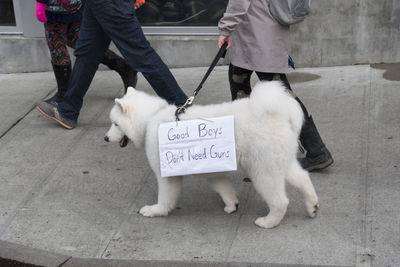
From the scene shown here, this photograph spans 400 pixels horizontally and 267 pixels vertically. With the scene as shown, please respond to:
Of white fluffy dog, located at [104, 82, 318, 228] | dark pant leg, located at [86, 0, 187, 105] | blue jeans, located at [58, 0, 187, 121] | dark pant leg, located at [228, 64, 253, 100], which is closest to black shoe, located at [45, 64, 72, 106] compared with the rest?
blue jeans, located at [58, 0, 187, 121]

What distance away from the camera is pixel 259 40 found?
4.62 meters

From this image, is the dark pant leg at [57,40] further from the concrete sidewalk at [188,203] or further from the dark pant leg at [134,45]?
the dark pant leg at [134,45]

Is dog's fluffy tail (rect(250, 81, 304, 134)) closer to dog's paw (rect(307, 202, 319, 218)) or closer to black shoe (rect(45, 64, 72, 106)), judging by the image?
dog's paw (rect(307, 202, 319, 218))

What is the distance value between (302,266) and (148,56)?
2.52 metres

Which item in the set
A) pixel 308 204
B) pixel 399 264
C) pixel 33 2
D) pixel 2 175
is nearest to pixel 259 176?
pixel 308 204

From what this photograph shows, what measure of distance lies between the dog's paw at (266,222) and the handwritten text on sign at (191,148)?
1.53 feet

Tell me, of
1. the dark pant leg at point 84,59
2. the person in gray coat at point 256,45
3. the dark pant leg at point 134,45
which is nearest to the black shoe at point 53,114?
the dark pant leg at point 84,59

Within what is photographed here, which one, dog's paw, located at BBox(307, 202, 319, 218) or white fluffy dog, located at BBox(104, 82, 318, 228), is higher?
white fluffy dog, located at BBox(104, 82, 318, 228)

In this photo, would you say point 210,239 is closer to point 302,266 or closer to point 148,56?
point 302,266

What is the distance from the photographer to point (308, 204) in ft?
13.9

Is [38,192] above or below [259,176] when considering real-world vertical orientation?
below

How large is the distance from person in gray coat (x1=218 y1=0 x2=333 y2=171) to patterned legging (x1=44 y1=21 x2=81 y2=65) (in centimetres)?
220

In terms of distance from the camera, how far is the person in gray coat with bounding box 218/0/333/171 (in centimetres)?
446

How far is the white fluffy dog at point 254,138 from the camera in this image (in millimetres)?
3916
